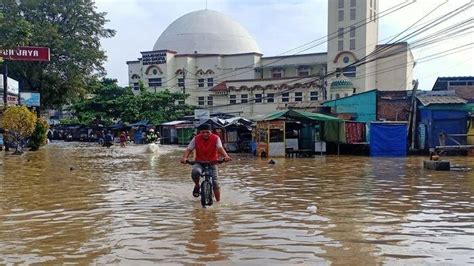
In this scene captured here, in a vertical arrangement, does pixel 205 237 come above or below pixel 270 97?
below

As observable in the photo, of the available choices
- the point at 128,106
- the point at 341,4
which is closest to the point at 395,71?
the point at 341,4

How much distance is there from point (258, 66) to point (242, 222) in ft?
192

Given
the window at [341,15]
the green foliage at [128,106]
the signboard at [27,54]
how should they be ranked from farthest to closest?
the window at [341,15] < the green foliage at [128,106] < the signboard at [27,54]

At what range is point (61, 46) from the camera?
36125 millimetres

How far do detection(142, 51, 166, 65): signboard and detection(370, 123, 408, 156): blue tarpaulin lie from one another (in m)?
45.5

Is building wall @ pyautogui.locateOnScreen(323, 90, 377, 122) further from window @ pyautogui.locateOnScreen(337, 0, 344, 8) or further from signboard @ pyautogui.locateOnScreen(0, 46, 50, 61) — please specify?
window @ pyautogui.locateOnScreen(337, 0, 344, 8)

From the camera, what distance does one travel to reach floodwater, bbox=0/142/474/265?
215 inches

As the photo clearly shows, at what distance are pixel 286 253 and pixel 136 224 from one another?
2626 mm

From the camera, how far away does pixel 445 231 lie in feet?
21.9

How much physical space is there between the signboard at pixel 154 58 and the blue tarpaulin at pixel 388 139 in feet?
149

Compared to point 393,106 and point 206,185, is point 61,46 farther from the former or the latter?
point 206,185

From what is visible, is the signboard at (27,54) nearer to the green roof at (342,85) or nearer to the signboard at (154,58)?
the green roof at (342,85)

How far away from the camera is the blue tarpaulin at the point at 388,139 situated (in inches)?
961

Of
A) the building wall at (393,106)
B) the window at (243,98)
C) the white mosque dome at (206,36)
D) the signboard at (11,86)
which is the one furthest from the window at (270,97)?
the signboard at (11,86)
